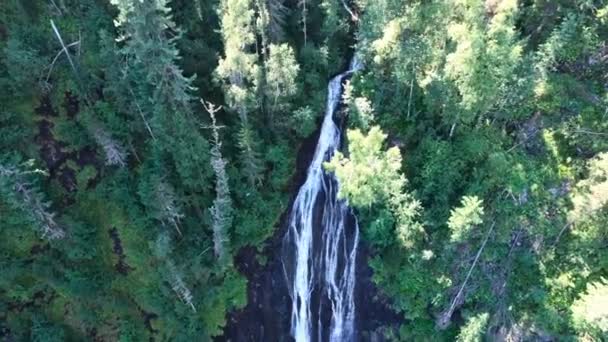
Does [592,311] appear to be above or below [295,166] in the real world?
below

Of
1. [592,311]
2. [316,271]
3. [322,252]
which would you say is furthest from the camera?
[316,271]

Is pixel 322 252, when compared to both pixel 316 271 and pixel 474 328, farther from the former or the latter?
pixel 474 328

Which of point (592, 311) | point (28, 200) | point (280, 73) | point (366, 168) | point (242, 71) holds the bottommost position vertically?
point (592, 311)

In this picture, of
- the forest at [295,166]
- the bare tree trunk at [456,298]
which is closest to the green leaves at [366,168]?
the forest at [295,166]

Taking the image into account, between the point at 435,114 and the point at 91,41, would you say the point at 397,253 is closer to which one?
the point at 435,114

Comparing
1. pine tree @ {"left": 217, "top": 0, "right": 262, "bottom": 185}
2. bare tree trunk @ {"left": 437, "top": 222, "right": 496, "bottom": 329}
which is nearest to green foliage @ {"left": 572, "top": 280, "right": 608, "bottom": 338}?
bare tree trunk @ {"left": 437, "top": 222, "right": 496, "bottom": 329}

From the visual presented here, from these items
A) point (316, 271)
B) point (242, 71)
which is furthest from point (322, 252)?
point (242, 71)
